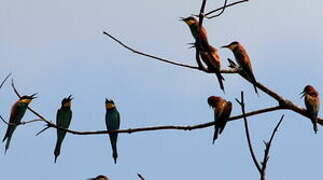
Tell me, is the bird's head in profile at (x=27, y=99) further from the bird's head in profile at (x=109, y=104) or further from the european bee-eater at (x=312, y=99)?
the european bee-eater at (x=312, y=99)

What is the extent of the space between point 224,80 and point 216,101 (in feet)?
1.61

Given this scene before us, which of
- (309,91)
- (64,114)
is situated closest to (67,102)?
(64,114)

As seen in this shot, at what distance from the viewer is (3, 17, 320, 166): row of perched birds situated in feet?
16.8

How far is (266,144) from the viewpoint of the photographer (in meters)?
2.87

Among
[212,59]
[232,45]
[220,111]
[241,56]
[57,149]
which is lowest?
[57,149]

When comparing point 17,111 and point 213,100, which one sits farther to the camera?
point 17,111

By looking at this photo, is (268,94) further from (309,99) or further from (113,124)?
(113,124)

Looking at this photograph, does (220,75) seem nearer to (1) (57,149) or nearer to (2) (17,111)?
(1) (57,149)

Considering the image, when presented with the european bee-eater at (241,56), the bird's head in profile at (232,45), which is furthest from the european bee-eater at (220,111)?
the bird's head in profile at (232,45)

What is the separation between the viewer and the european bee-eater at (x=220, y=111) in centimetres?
528

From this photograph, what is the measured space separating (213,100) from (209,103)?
60 millimetres

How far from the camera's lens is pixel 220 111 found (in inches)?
218

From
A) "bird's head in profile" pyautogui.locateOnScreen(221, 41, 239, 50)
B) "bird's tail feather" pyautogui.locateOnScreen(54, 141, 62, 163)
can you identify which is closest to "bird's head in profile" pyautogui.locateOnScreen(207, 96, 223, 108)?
"bird's head in profile" pyautogui.locateOnScreen(221, 41, 239, 50)

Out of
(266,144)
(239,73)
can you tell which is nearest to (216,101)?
(239,73)
